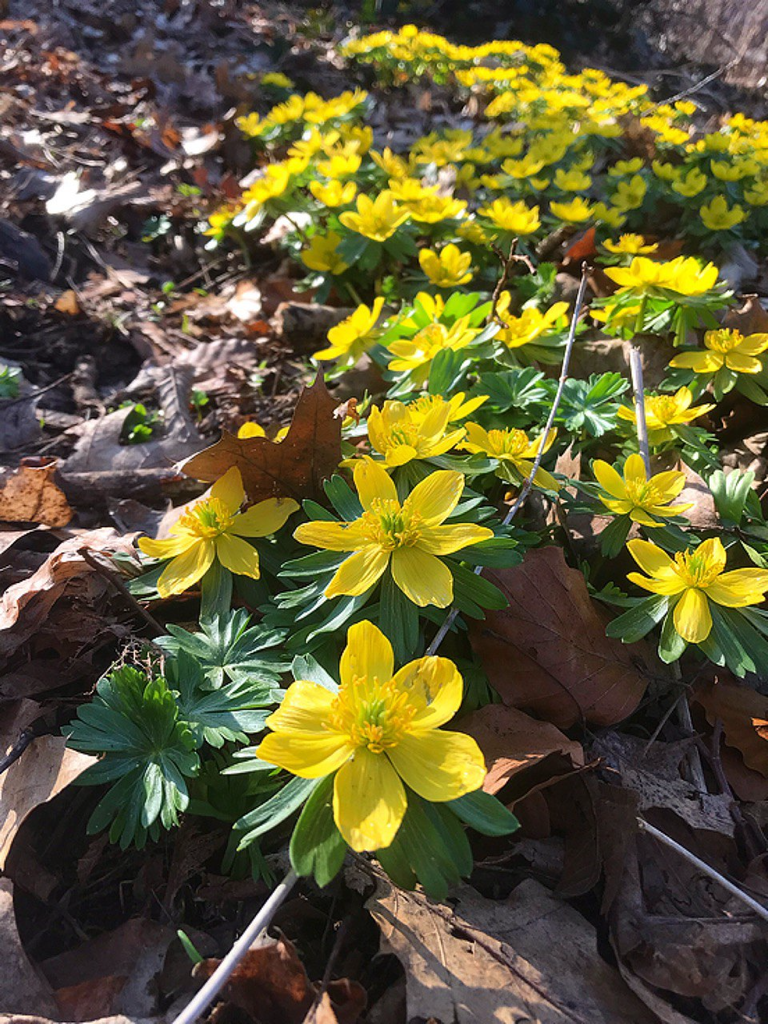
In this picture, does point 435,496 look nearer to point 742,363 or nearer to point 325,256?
point 742,363

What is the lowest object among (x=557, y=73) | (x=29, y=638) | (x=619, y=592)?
(x=29, y=638)

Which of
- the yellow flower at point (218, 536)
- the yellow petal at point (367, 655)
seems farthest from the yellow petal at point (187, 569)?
the yellow petal at point (367, 655)

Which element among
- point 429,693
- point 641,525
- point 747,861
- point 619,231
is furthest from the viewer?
point 619,231

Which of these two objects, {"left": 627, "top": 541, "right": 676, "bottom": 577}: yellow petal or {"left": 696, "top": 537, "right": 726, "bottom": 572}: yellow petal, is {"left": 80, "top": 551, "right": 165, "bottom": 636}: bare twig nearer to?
{"left": 627, "top": 541, "right": 676, "bottom": 577}: yellow petal

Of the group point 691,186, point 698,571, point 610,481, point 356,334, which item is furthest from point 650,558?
point 691,186

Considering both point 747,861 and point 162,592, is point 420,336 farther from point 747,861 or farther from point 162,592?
point 747,861

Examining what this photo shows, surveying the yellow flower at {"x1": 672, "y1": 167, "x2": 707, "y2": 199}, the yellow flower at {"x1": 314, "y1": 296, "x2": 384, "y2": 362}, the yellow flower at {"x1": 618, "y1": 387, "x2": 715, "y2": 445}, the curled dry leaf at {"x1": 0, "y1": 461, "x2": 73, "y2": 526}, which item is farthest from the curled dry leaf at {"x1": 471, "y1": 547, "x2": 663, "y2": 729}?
the yellow flower at {"x1": 672, "y1": 167, "x2": 707, "y2": 199}

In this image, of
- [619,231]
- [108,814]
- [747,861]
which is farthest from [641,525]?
[619,231]
